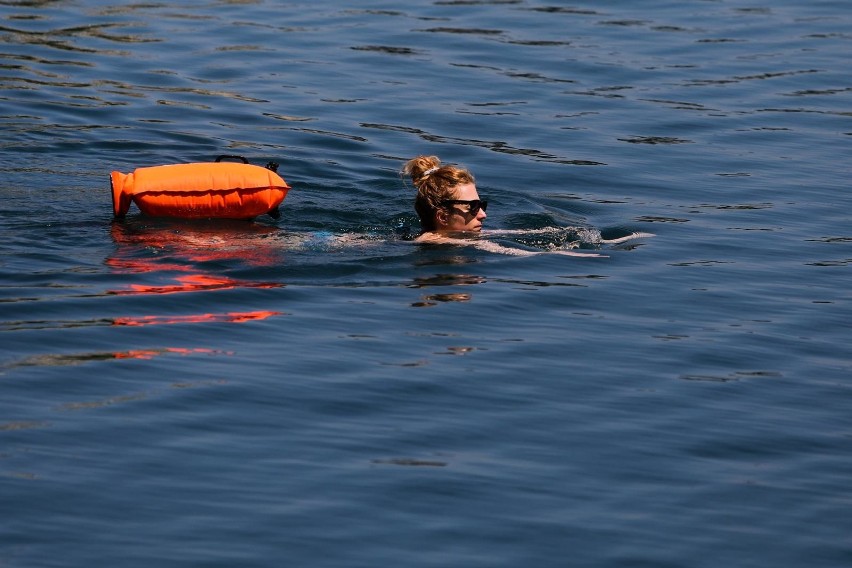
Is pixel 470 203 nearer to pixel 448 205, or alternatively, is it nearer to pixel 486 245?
pixel 448 205

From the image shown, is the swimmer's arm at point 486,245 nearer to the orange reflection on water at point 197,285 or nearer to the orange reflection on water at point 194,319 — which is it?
the orange reflection on water at point 197,285

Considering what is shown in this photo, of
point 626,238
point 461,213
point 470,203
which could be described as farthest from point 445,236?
point 626,238

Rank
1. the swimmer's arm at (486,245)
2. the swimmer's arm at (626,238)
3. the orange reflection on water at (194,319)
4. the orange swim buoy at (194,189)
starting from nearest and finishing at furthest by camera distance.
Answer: the orange reflection on water at (194,319), the orange swim buoy at (194,189), the swimmer's arm at (486,245), the swimmer's arm at (626,238)

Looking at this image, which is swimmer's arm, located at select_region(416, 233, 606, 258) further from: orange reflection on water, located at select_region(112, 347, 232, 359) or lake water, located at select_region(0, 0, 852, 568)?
orange reflection on water, located at select_region(112, 347, 232, 359)

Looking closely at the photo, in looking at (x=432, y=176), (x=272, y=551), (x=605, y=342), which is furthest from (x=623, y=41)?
(x=272, y=551)

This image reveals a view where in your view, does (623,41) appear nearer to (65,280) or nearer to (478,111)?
(478,111)

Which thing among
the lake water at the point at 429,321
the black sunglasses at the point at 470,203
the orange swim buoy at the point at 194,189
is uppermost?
the orange swim buoy at the point at 194,189

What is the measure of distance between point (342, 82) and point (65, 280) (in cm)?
672

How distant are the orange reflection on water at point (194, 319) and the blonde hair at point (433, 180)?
1.70 meters

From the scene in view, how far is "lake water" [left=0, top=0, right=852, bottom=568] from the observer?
591cm

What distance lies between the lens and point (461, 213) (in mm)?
9523

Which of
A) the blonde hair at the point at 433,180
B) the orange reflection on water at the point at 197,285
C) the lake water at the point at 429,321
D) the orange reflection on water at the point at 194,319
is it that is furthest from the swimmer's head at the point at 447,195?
the orange reflection on water at the point at 194,319

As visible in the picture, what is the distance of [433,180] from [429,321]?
1457mm

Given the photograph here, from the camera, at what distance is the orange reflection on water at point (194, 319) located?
808cm
